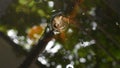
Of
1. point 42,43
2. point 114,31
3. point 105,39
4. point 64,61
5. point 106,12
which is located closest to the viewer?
point 42,43

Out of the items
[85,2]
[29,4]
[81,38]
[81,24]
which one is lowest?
[81,38]

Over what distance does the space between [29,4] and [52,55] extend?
0.95m

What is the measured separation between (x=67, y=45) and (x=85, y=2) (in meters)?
0.94

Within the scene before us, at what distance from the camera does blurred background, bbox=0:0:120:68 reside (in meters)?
3.21

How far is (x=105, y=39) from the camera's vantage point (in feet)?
12.0

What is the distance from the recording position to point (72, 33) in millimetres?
3885

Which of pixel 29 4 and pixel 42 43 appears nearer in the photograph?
pixel 42 43

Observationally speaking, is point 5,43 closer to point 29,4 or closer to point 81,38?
point 29,4

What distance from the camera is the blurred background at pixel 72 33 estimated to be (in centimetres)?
321

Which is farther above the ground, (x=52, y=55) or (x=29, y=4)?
(x=29, y=4)

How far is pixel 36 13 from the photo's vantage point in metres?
3.82

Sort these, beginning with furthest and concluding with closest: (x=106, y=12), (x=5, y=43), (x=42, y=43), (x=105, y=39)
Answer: (x=105, y=39) → (x=106, y=12) → (x=5, y=43) → (x=42, y=43)

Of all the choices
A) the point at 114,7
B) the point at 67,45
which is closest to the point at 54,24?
the point at 114,7

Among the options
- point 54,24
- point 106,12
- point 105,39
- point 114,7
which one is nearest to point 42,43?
point 54,24
